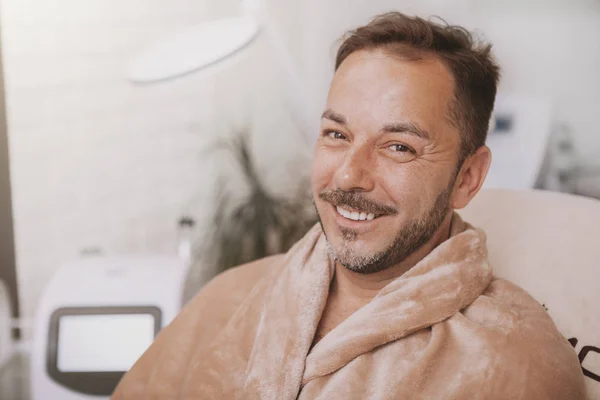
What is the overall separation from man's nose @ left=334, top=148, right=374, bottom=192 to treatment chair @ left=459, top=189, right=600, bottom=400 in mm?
442

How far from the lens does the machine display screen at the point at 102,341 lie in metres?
1.52

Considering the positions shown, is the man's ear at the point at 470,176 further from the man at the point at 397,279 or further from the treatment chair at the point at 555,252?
the treatment chair at the point at 555,252

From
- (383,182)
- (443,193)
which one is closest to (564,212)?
(443,193)

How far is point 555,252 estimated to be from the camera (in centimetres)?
130

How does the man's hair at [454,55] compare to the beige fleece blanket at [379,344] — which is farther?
the man's hair at [454,55]

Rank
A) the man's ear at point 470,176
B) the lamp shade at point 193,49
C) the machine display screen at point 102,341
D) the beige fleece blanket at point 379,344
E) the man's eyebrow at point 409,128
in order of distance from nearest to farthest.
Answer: the beige fleece blanket at point 379,344, the man's eyebrow at point 409,128, the man's ear at point 470,176, the machine display screen at point 102,341, the lamp shade at point 193,49

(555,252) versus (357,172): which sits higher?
(357,172)

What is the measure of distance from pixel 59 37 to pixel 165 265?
0.73 meters

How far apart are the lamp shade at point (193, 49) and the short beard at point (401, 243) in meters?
0.75

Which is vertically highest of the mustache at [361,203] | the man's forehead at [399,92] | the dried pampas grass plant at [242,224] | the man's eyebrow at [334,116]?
the man's forehead at [399,92]

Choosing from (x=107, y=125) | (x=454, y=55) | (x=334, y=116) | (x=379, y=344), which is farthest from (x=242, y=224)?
(x=454, y=55)

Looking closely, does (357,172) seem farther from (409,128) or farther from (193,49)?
(193,49)

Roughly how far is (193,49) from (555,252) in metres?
1.15

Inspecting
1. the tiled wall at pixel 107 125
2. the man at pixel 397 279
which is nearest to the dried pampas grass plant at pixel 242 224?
the tiled wall at pixel 107 125
